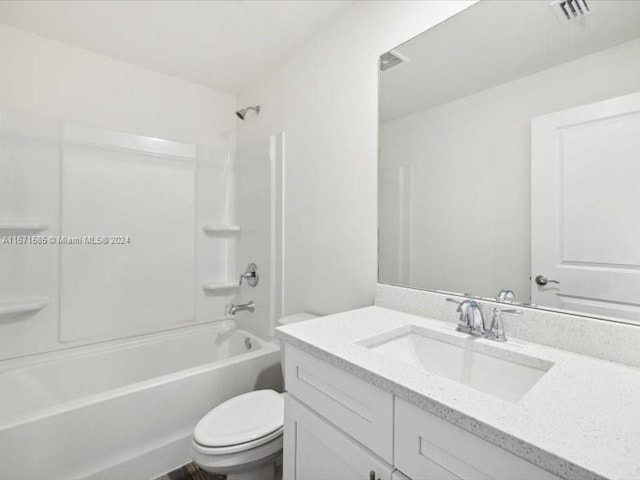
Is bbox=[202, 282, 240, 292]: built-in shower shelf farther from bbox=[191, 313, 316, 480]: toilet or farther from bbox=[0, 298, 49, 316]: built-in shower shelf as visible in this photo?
bbox=[191, 313, 316, 480]: toilet

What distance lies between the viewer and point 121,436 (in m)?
1.49

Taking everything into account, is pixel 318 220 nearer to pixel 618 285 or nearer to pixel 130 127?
pixel 618 285

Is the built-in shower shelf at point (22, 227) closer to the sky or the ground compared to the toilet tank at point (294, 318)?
closer to the sky

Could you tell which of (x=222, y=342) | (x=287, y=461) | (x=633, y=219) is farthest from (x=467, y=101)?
(x=222, y=342)

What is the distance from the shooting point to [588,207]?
0.93 metres

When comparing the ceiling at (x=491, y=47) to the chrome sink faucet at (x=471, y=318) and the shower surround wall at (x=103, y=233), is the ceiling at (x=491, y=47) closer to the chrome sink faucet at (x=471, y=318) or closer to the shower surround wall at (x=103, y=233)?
the chrome sink faucet at (x=471, y=318)

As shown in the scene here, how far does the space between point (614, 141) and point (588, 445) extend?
2.71 ft

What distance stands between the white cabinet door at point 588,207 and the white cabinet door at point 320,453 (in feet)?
2.42

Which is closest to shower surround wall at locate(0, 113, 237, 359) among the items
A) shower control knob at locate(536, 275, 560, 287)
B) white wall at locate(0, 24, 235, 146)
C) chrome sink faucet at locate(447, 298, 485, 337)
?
white wall at locate(0, 24, 235, 146)

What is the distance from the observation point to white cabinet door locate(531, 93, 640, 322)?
2.86ft

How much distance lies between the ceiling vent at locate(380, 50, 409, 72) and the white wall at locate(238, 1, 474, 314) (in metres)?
0.04

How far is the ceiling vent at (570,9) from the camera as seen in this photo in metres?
0.96

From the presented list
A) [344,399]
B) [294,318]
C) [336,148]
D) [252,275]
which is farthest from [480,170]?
[252,275]

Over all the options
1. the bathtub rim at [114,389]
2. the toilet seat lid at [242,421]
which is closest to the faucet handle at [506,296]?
the toilet seat lid at [242,421]
